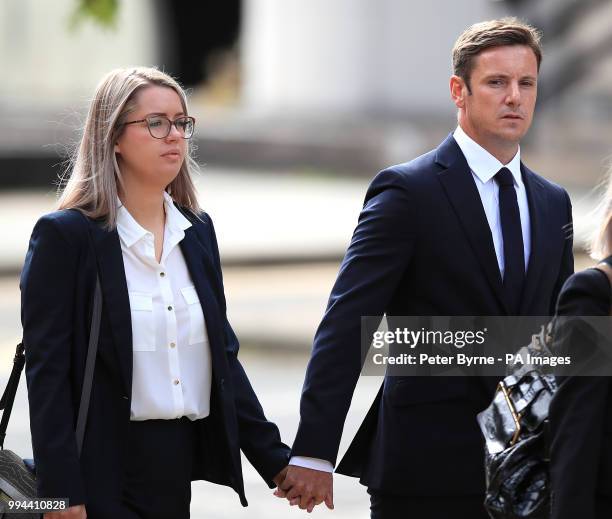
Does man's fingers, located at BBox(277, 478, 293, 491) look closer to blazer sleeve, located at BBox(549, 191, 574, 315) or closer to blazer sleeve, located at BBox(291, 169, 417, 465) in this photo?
blazer sleeve, located at BBox(291, 169, 417, 465)

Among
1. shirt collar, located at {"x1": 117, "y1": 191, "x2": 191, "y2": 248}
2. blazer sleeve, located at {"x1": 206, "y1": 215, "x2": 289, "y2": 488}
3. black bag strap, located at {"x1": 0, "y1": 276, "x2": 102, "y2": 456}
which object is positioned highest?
shirt collar, located at {"x1": 117, "y1": 191, "x2": 191, "y2": 248}

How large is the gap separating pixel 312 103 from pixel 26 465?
25064 mm

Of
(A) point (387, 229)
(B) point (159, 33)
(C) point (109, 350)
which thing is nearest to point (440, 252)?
(A) point (387, 229)

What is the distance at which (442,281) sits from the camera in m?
4.20

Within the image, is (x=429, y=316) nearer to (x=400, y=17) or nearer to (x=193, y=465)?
(x=193, y=465)

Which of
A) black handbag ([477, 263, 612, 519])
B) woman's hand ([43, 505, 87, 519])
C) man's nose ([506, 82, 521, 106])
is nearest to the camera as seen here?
black handbag ([477, 263, 612, 519])

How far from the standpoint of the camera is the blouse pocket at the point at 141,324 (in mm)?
3971

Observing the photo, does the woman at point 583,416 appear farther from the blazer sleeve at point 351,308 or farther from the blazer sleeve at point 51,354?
the blazer sleeve at point 51,354

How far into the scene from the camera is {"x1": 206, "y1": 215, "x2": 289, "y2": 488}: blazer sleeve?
4324 mm

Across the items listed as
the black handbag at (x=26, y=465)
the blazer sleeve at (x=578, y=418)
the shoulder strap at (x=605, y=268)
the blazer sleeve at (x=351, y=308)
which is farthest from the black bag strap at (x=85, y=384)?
the shoulder strap at (x=605, y=268)

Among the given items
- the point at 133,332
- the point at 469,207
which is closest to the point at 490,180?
the point at 469,207

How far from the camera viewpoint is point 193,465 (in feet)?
Answer: 13.7

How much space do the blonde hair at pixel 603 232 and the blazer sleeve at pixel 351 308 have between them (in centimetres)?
83

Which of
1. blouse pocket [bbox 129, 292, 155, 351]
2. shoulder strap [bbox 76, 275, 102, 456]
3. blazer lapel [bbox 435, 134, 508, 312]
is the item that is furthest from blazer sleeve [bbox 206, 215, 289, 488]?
blazer lapel [bbox 435, 134, 508, 312]
